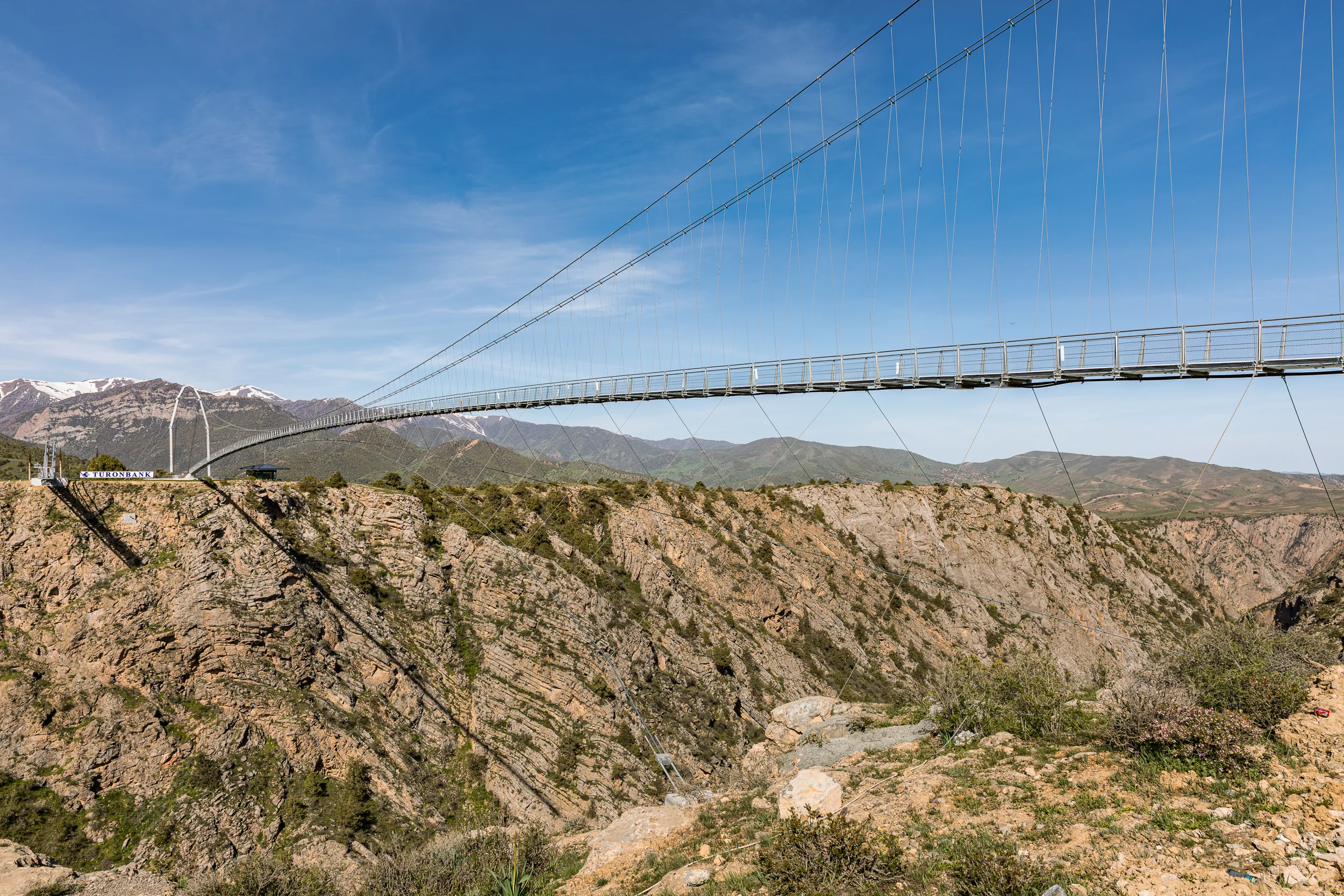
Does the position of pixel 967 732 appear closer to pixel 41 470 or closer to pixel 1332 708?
pixel 1332 708

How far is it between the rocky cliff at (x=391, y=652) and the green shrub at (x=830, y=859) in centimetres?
1852

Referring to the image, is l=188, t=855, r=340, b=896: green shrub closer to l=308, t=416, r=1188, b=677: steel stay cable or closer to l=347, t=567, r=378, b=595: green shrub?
l=347, t=567, r=378, b=595: green shrub

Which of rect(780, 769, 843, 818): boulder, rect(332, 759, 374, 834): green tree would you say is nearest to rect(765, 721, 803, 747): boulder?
rect(780, 769, 843, 818): boulder

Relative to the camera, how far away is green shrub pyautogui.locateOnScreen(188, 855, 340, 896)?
618 inches

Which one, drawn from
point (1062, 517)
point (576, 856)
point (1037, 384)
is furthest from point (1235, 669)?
point (1062, 517)

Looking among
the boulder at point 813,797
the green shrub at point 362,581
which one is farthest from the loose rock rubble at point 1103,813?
the green shrub at point 362,581

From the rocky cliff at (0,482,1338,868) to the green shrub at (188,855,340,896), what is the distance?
3.51 metres

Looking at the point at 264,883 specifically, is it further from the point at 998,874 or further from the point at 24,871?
the point at 998,874

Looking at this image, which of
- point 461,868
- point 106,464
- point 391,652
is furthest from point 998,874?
point 106,464

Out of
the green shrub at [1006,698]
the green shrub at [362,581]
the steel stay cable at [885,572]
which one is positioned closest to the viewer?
the green shrub at [1006,698]

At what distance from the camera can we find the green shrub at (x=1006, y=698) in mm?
17547

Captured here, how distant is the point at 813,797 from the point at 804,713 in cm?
1956

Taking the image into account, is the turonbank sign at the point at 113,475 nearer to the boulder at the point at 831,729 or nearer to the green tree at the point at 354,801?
the green tree at the point at 354,801

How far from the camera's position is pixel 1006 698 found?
62.7 feet
